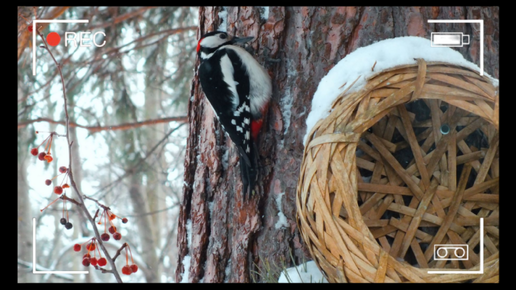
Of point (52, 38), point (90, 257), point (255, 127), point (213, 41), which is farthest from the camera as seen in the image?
point (213, 41)

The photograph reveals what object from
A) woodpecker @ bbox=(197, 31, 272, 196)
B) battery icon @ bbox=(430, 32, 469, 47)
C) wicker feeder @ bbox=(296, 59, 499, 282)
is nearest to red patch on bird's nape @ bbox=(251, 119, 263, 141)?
woodpecker @ bbox=(197, 31, 272, 196)

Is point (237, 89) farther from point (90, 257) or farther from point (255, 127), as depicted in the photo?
point (90, 257)

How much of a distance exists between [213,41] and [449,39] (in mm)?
717

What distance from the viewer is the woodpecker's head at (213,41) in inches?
57.6

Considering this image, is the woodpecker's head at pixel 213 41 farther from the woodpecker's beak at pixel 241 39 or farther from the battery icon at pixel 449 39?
Result: the battery icon at pixel 449 39

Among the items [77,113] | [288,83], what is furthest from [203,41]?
[77,113]

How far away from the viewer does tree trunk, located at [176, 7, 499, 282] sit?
1.28 metres

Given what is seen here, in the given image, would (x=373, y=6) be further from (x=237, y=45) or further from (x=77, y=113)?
(x=77, y=113)

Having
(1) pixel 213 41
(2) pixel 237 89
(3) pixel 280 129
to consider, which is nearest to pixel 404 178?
(3) pixel 280 129

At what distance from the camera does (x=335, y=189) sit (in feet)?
3.34

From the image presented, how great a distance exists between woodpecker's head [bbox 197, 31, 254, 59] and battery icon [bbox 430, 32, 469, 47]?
533 mm

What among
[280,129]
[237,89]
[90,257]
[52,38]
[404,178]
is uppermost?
[52,38]

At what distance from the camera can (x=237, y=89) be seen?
5.09ft

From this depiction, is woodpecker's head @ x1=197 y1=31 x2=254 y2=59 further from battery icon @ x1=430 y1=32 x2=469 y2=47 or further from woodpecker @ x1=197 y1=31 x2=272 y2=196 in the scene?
battery icon @ x1=430 y1=32 x2=469 y2=47
